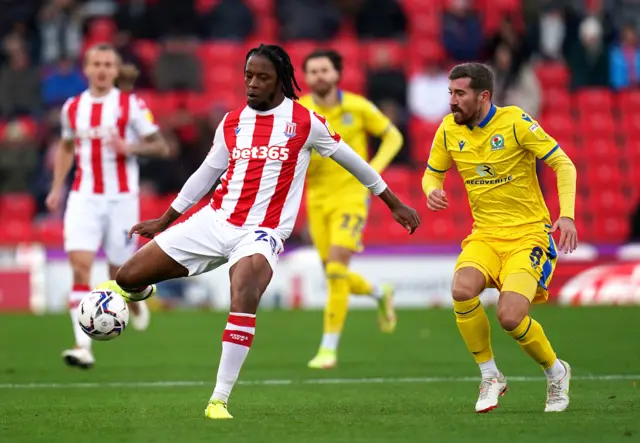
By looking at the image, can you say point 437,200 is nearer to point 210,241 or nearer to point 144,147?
point 210,241

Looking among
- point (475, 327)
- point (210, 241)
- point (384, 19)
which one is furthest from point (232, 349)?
point (384, 19)

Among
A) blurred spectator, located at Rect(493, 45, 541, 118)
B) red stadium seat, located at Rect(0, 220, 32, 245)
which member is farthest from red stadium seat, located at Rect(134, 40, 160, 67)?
blurred spectator, located at Rect(493, 45, 541, 118)

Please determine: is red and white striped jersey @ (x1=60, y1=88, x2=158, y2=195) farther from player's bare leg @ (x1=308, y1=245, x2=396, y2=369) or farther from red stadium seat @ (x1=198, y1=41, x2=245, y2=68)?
red stadium seat @ (x1=198, y1=41, x2=245, y2=68)

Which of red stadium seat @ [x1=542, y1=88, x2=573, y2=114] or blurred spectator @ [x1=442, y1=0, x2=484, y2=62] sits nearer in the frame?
blurred spectator @ [x1=442, y1=0, x2=484, y2=62]

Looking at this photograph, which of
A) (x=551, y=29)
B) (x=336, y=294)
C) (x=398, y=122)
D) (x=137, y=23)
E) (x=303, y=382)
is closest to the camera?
(x=303, y=382)

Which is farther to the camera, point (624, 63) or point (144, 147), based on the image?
point (624, 63)

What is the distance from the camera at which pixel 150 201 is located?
18.4 meters

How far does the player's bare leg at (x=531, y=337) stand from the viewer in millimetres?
7074

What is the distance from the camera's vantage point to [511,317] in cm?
705

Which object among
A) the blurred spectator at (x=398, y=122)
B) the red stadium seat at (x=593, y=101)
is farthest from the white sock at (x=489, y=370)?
the red stadium seat at (x=593, y=101)

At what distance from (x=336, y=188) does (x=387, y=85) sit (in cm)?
922

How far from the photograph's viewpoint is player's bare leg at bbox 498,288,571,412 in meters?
7.07

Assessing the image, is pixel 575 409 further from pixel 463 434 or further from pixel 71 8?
pixel 71 8

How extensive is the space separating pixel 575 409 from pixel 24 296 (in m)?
11.2
